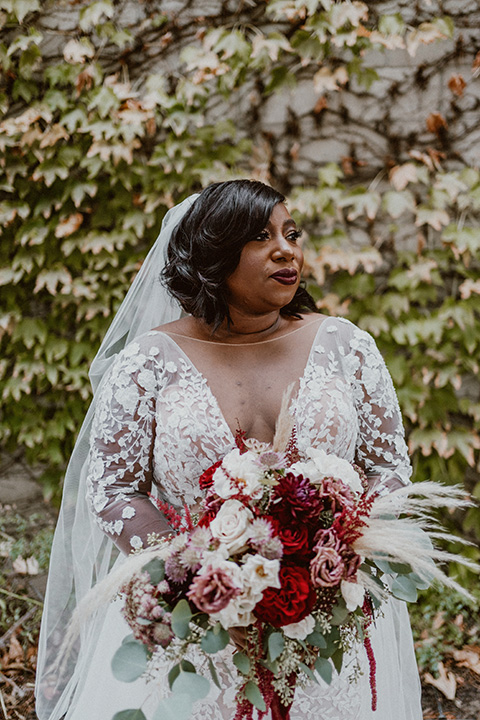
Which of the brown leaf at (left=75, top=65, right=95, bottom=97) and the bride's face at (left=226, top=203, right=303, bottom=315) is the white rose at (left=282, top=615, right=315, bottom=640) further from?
the brown leaf at (left=75, top=65, right=95, bottom=97)

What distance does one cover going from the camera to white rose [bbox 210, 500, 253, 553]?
1155 millimetres

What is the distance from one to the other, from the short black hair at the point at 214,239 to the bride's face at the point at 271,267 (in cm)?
2

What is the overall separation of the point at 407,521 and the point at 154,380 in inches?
31.7

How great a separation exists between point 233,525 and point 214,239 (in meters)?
0.87

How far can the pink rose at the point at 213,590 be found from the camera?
1101 millimetres

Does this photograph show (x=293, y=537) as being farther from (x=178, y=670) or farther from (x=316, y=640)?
(x=178, y=670)

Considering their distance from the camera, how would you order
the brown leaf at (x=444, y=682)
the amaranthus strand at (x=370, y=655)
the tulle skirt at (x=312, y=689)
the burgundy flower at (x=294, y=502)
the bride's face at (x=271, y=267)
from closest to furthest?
the burgundy flower at (x=294, y=502) → the amaranthus strand at (x=370, y=655) → the tulle skirt at (x=312, y=689) → the bride's face at (x=271, y=267) → the brown leaf at (x=444, y=682)

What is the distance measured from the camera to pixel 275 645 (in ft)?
3.88

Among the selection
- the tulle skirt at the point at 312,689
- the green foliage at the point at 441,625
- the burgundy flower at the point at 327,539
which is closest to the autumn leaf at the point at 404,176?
the green foliage at the point at 441,625

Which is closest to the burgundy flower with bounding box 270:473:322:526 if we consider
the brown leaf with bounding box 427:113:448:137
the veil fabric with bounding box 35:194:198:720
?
the veil fabric with bounding box 35:194:198:720

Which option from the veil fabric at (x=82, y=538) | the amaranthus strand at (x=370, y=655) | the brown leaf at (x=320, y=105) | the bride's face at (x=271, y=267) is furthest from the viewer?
the brown leaf at (x=320, y=105)

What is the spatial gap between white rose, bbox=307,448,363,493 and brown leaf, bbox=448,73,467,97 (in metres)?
2.68

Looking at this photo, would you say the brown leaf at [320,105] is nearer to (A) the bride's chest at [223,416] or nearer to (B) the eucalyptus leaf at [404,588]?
(A) the bride's chest at [223,416]

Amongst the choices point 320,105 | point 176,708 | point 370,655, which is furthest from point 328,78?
point 176,708
